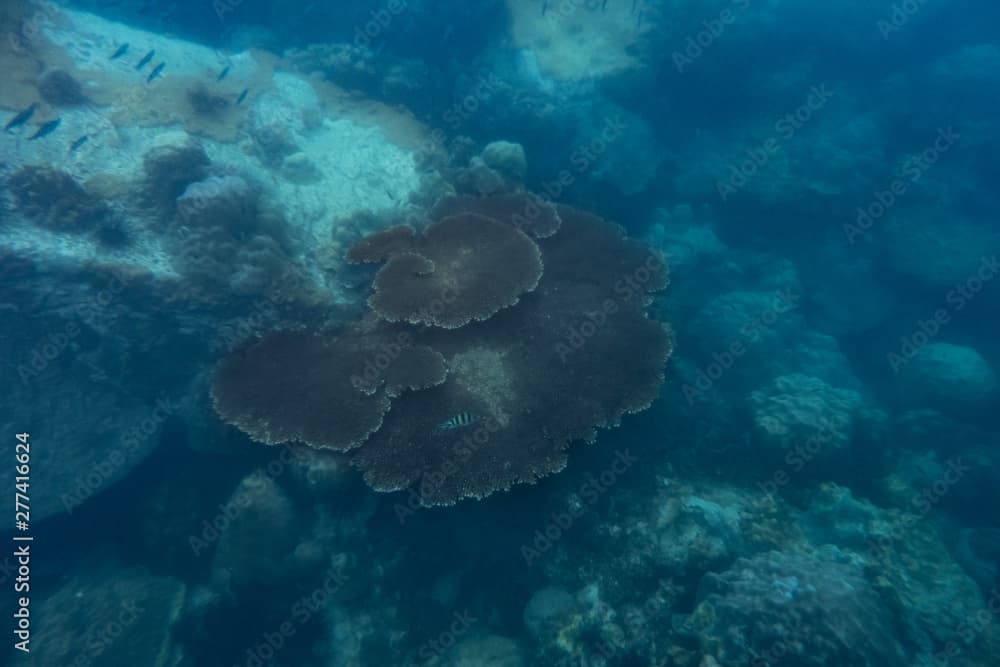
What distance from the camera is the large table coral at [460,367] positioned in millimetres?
5113

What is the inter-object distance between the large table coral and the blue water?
38 millimetres

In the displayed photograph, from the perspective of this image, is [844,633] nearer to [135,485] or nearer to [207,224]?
[207,224]

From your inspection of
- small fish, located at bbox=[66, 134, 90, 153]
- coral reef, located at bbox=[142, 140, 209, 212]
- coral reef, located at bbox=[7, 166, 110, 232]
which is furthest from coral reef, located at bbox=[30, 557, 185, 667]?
small fish, located at bbox=[66, 134, 90, 153]

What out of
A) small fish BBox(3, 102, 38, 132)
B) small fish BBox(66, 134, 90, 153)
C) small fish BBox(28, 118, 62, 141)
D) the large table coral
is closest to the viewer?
the large table coral

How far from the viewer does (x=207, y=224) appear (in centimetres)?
634

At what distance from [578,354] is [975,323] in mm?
12397

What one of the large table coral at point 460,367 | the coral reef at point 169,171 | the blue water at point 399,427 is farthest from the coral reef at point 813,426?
the coral reef at point 169,171

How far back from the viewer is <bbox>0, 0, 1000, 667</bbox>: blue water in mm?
5270

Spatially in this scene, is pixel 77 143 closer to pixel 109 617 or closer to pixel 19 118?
pixel 19 118

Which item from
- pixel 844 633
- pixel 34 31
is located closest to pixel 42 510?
pixel 34 31

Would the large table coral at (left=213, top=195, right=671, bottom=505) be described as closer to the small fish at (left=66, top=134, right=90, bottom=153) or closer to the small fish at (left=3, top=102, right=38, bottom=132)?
the small fish at (left=66, top=134, right=90, bottom=153)

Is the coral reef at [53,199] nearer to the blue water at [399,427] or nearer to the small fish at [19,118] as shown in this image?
the blue water at [399,427]

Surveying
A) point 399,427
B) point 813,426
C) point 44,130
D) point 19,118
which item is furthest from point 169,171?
point 813,426

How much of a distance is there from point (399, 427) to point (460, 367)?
100cm
